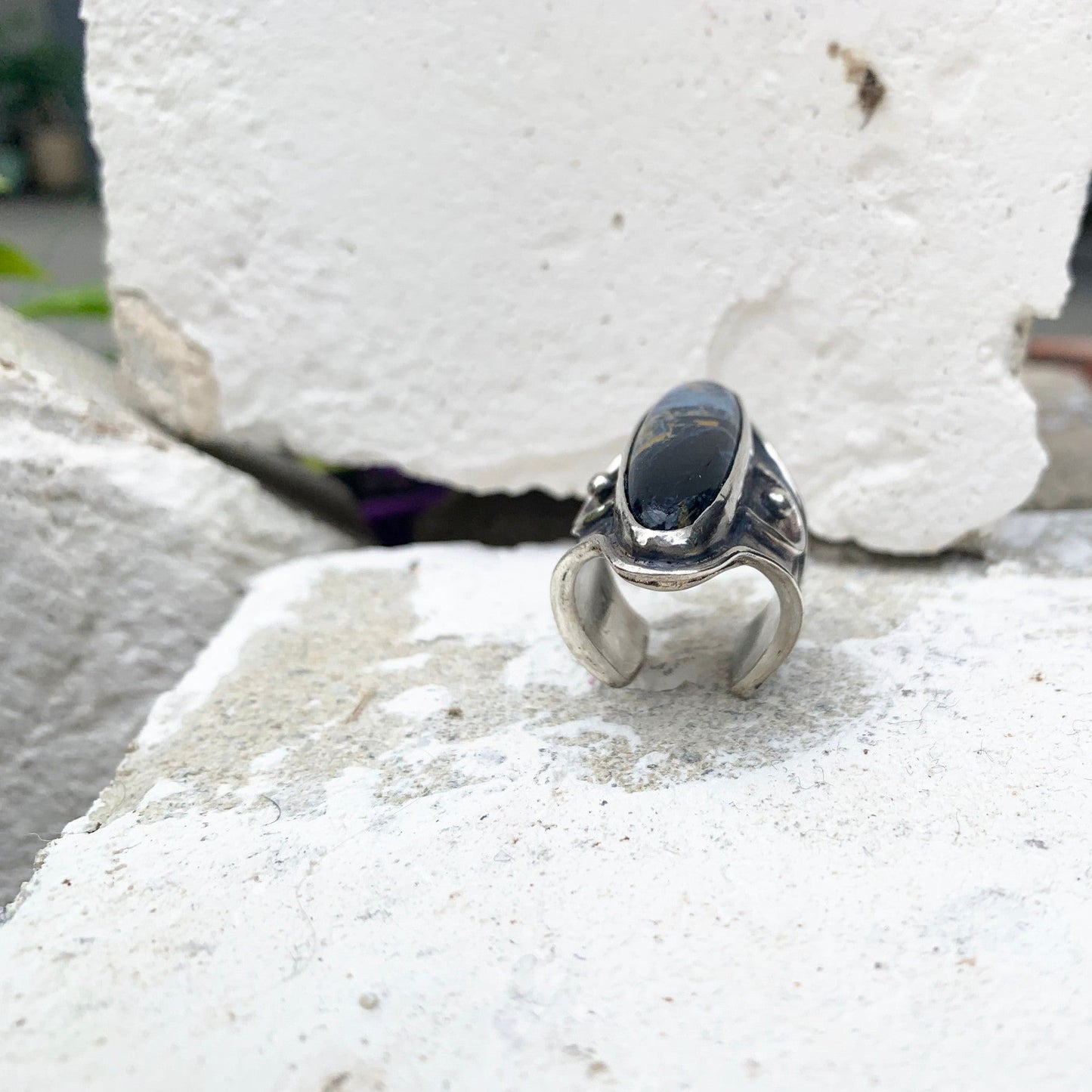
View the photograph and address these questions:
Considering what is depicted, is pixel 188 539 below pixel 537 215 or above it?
below

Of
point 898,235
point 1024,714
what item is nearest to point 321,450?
point 898,235

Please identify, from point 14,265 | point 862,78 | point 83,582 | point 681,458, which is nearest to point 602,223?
point 862,78

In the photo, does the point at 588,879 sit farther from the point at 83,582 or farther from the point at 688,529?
the point at 83,582

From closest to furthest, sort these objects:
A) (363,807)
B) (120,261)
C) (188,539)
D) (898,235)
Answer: (363,807)
(898,235)
(188,539)
(120,261)

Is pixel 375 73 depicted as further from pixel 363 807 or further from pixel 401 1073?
pixel 401 1073

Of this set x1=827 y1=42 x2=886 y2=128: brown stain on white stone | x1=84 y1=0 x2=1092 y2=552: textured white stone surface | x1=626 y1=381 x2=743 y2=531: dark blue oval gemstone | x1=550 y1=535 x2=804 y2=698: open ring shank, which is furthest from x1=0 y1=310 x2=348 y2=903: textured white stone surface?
x1=827 y1=42 x2=886 y2=128: brown stain on white stone

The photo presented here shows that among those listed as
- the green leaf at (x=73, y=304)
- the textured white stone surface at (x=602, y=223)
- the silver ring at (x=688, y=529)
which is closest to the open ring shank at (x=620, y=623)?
the silver ring at (x=688, y=529)
